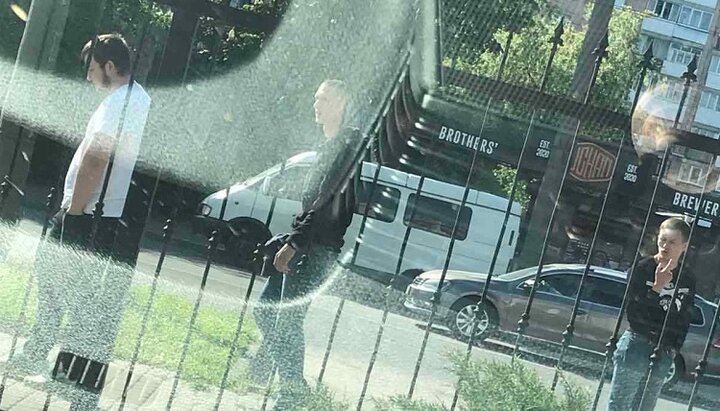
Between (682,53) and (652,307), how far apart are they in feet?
2.69

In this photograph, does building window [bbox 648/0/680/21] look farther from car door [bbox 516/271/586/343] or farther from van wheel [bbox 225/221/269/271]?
van wheel [bbox 225/221/269/271]

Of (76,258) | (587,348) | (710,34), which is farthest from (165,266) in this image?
(710,34)

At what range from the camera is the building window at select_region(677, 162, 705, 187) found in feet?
10.6

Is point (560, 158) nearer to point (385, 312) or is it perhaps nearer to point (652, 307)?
point (652, 307)

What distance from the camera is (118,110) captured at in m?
3.72

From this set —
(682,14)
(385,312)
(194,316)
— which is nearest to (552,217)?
(385,312)

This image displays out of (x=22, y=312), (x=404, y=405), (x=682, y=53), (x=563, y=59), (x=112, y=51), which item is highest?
(x=682, y=53)

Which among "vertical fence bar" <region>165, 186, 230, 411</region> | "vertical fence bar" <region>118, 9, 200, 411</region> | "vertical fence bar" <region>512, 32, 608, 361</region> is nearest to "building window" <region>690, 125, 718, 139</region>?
"vertical fence bar" <region>512, 32, 608, 361</region>

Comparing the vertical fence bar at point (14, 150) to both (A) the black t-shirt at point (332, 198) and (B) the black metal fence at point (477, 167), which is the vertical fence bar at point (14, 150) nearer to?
(B) the black metal fence at point (477, 167)

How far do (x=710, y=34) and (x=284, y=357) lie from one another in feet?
5.81

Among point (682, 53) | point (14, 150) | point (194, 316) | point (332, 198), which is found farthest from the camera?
point (14, 150)

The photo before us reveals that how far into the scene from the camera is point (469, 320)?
3.32 m

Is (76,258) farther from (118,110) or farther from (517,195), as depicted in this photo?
(517,195)

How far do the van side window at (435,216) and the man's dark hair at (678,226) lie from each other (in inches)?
26.4
